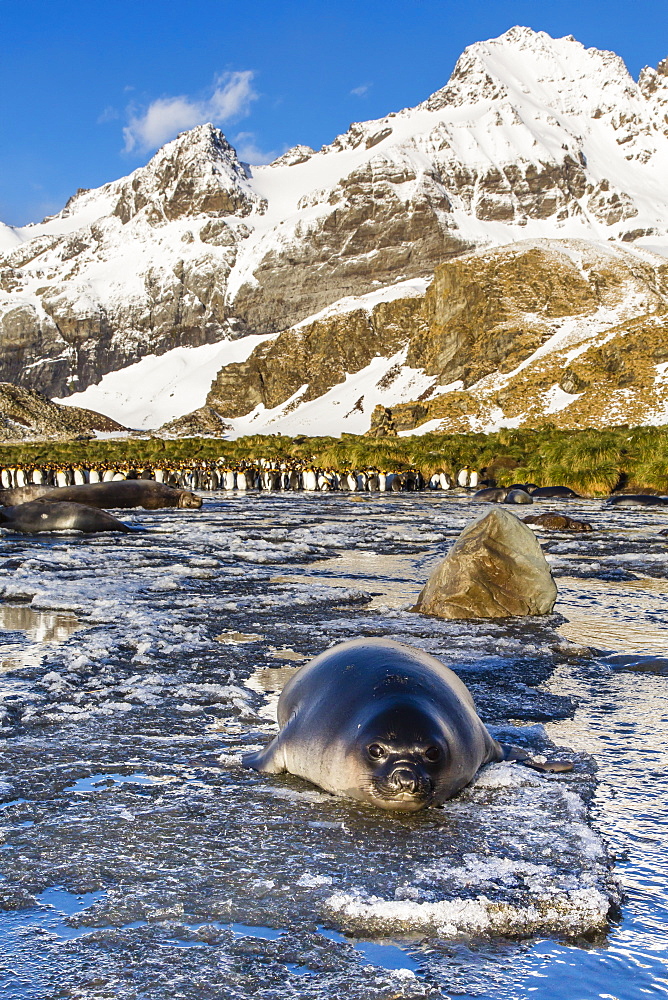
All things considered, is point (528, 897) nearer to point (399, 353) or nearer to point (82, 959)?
point (82, 959)

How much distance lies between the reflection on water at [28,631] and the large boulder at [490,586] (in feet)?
11.4

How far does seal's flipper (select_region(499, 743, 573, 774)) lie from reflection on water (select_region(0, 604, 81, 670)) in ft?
12.4

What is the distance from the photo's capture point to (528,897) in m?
3.21

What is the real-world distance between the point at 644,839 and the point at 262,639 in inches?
169

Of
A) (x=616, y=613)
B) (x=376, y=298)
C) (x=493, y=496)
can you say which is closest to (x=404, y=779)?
(x=616, y=613)

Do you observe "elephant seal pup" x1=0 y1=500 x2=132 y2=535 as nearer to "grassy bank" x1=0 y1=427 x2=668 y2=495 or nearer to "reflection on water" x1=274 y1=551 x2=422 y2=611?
"reflection on water" x1=274 y1=551 x2=422 y2=611

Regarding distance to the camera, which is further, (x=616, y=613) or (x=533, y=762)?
(x=616, y=613)

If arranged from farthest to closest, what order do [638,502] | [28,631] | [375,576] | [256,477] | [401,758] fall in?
[256,477], [638,502], [375,576], [28,631], [401,758]

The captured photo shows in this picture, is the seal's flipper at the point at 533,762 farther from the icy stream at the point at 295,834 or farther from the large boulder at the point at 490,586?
the large boulder at the point at 490,586

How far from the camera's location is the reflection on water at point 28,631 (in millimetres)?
6816

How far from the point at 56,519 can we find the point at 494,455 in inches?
1041

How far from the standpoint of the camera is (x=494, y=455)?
40.5 meters

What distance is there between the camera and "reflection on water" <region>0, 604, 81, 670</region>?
22.4 feet

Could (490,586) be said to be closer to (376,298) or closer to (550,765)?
(550,765)
